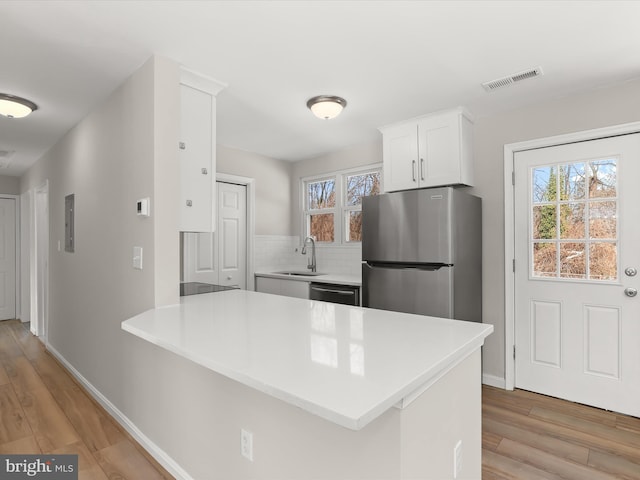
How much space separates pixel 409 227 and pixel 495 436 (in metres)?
1.54

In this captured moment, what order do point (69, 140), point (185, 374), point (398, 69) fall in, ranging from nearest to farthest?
1. point (185, 374)
2. point (398, 69)
3. point (69, 140)

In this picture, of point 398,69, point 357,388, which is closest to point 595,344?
point 398,69

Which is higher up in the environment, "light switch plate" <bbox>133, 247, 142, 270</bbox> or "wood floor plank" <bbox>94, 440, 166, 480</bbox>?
"light switch plate" <bbox>133, 247, 142, 270</bbox>

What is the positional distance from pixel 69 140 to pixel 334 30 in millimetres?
2968

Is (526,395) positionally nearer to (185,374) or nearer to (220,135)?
(185,374)

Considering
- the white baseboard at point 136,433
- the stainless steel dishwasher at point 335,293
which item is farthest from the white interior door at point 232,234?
the white baseboard at point 136,433

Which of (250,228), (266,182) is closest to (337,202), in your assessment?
(266,182)

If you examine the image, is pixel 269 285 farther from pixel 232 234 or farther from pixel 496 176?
pixel 496 176

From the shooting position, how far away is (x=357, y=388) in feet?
3.04

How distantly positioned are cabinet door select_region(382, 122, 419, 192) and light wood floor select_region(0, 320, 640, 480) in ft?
6.33

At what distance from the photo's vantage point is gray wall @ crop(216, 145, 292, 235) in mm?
4223

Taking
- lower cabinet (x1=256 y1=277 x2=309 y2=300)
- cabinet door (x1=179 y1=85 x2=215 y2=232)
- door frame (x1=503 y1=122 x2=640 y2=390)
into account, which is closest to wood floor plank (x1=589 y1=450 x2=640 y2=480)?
door frame (x1=503 y1=122 x2=640 y2=390)

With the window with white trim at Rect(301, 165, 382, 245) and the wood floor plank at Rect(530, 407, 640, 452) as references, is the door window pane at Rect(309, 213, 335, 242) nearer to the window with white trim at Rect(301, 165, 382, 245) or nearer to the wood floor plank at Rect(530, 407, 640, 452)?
the window with white trim at Rect(301, 165, 382, 245)

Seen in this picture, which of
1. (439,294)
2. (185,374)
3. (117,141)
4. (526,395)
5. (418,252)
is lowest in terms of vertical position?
(526,395)
